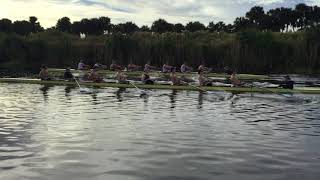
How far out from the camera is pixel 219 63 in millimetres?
81438

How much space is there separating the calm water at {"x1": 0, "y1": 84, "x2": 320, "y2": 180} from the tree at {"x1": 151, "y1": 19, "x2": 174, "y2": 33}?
337ft

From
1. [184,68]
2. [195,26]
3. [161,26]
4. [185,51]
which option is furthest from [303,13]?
[184,68]

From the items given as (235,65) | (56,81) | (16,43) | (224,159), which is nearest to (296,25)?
(235,65)

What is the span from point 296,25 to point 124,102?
110718 mm

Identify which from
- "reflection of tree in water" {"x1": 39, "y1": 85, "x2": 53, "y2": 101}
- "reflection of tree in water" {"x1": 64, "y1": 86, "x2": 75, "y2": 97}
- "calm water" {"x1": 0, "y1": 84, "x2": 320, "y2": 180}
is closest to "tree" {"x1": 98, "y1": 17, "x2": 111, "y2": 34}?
"reflection of tree in water" {"x1": 39, "y1": 85, "x2": 53, "y2": 101}

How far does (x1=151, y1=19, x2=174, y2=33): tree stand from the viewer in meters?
132

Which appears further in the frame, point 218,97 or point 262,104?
point 218,97

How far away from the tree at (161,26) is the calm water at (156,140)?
102783mm

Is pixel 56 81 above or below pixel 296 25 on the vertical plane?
below

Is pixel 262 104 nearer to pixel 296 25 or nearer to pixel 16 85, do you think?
pixel 16 85

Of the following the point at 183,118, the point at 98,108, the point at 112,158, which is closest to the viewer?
the point at 112,158

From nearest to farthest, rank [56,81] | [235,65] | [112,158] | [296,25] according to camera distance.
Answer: [112,158] → [56,81] → [235,65] → [296,25]

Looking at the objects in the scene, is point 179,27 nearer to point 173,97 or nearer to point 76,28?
point 76,28

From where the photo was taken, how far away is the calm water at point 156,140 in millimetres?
13766
